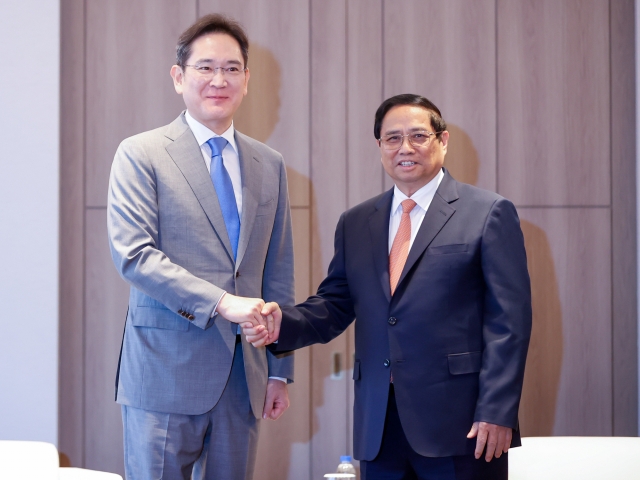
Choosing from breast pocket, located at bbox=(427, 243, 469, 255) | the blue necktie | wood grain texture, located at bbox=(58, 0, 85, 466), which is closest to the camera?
breast pocket, located at bbox=(427, 243, 469, 255)

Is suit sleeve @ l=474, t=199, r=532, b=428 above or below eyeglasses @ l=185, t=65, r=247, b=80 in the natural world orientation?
below

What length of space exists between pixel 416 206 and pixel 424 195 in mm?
43

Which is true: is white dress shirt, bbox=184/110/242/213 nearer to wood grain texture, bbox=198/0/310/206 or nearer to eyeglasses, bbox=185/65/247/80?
eyeglasses, bbox=185/65/247/80

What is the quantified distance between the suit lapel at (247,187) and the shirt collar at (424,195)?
442 mm

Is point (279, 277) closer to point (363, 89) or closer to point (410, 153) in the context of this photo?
point (410, 153)

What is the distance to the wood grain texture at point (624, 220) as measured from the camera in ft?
11.8

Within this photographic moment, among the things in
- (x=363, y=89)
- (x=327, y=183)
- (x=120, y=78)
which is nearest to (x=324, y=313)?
(x=327, y=183)

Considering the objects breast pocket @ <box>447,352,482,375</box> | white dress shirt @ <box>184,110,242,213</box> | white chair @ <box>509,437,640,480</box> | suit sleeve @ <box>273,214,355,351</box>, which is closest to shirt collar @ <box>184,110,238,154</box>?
white dress shirt @ <box>184,110,242,213</box>

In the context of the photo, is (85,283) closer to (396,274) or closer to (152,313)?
(152,313)

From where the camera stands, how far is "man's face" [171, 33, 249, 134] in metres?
2.24

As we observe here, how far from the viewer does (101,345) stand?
3.50m

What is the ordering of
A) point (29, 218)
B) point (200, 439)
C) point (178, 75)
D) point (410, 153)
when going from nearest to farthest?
1. point (200, 439)
2. point (410, 153)
3. point (178, 75)
4. point (29, 218)

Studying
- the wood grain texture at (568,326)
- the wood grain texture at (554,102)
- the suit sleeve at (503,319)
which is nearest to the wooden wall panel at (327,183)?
the wood grain texture at (554,102)

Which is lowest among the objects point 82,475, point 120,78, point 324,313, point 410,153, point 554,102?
point 82,475
